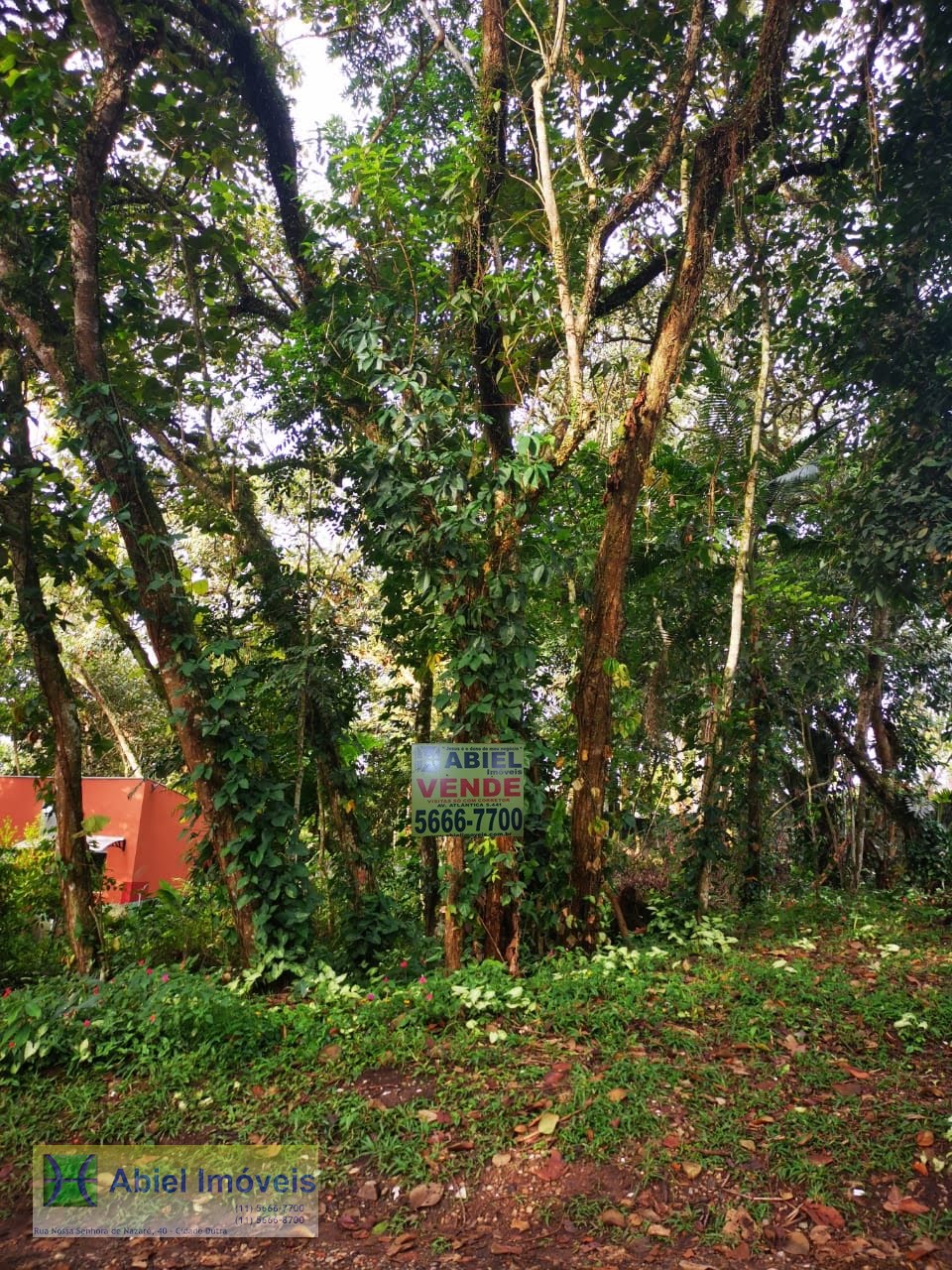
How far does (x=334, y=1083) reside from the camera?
360cm

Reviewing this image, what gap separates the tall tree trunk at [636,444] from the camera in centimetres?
509

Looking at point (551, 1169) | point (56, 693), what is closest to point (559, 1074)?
point (551, 1169)

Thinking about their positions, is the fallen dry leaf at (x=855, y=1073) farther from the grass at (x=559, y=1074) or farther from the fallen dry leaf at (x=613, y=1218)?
the fallen dry leaf at (x=613, y=1218)

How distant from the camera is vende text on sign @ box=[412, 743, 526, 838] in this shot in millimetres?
4117

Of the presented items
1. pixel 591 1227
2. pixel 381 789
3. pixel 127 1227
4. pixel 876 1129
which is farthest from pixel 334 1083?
pixel 381 789

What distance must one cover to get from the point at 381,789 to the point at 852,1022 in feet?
14.4

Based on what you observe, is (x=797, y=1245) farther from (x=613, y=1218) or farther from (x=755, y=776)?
(x=755, y=776)

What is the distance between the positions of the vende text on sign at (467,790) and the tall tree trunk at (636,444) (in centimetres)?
81

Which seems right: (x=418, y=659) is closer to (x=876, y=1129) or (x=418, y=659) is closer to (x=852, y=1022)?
(x=852, y=1022)

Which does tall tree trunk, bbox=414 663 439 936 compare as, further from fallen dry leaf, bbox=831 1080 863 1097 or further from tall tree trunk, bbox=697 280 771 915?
fallen dry leaf, bbox=831 1080 863 1097

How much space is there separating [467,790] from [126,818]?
23.7ft

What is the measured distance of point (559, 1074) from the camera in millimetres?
3572

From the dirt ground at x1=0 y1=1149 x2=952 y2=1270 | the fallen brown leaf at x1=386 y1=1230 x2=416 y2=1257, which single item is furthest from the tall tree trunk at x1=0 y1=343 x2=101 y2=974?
the fallen brown leaf at x1=386 y1=1230 x2=416 y2=1257

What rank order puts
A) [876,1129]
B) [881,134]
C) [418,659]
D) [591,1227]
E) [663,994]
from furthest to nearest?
[418,659]
[881,134]
[663,994]
[876,1129]
[591,1227]
